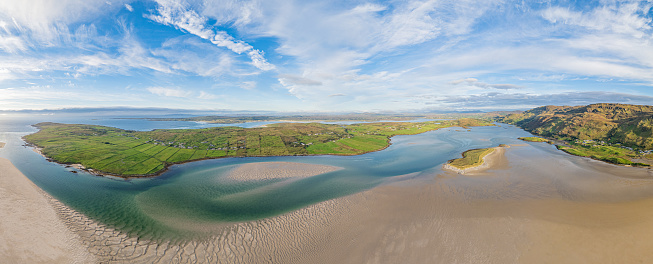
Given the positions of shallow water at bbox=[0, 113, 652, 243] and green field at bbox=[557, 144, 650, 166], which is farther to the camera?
green field at bbox=[557, 144, 650, 166]

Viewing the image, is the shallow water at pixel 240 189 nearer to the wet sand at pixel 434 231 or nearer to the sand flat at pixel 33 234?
the wet sand at pixel 434 231

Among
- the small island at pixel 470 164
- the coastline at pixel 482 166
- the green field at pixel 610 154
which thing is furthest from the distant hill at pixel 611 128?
the small island at pixel 470 164

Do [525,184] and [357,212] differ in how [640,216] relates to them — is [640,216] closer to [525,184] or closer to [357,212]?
[525,184]

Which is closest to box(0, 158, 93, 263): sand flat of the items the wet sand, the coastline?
the wet sand

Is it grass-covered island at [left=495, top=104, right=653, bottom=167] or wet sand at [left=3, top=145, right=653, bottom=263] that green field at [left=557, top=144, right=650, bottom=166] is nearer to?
grass-covered island at [left=495, top=104, right=653, bottom=167]

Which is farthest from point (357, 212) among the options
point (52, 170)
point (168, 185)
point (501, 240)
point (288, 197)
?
point (52, 170)

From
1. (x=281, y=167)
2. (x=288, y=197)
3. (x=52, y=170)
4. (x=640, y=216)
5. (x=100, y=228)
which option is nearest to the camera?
(x=100, y=228)

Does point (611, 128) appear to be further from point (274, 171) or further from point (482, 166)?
point (274, 171)
